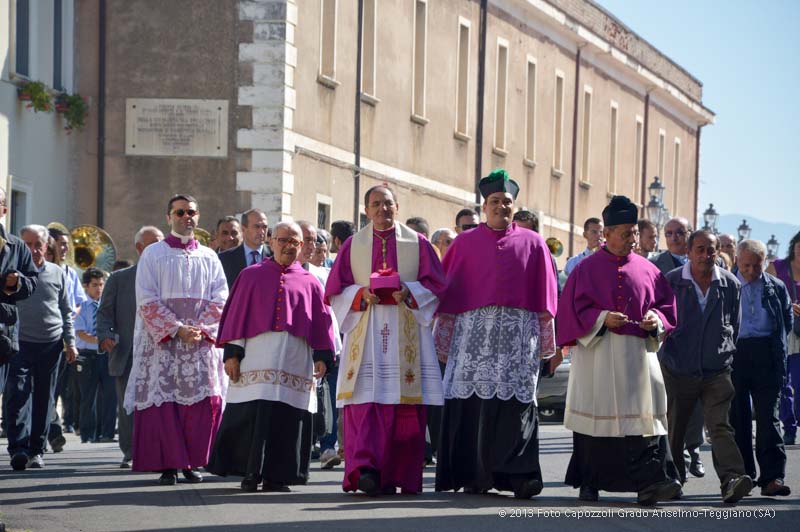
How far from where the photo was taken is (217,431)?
44.7 ft

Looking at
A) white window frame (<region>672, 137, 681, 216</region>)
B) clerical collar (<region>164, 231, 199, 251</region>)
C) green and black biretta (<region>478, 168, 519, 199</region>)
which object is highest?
white window frame (<region>672, 137, 681, 216</region>)

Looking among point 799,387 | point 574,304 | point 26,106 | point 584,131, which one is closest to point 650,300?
point 574,304

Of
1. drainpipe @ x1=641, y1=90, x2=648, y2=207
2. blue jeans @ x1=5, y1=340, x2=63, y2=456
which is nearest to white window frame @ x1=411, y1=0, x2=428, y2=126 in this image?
blue jeans @ x1=5, y1=340, x2=63, y2=456

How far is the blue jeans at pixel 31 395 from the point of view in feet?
48.7

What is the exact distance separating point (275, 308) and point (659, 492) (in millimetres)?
3051

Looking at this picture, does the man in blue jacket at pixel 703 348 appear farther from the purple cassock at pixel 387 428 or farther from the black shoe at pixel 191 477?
the black shoe at pixel 191 477

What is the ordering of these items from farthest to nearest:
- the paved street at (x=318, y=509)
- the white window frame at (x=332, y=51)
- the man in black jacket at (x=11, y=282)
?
1. the white window frame at (x=332, y=51)
2. the man in black jacket at (x=11, y=282)
3. the paved street at (x=318, y=509)

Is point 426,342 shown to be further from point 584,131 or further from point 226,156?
point 584,131

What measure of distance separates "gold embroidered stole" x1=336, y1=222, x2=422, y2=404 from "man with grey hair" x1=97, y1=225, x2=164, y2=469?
2580 millimetres

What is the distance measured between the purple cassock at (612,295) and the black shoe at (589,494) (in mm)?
1004

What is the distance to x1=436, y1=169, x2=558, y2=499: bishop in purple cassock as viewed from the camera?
41.8 feet

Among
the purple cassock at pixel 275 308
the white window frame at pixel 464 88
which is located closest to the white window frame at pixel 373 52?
the white window frame at pixel 464 88

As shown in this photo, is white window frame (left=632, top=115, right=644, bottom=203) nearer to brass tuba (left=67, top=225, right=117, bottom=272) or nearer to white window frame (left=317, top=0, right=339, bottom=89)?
white window frame (left=317, top=0, right=339, bottom=89)

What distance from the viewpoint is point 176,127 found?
2638 centimetres
